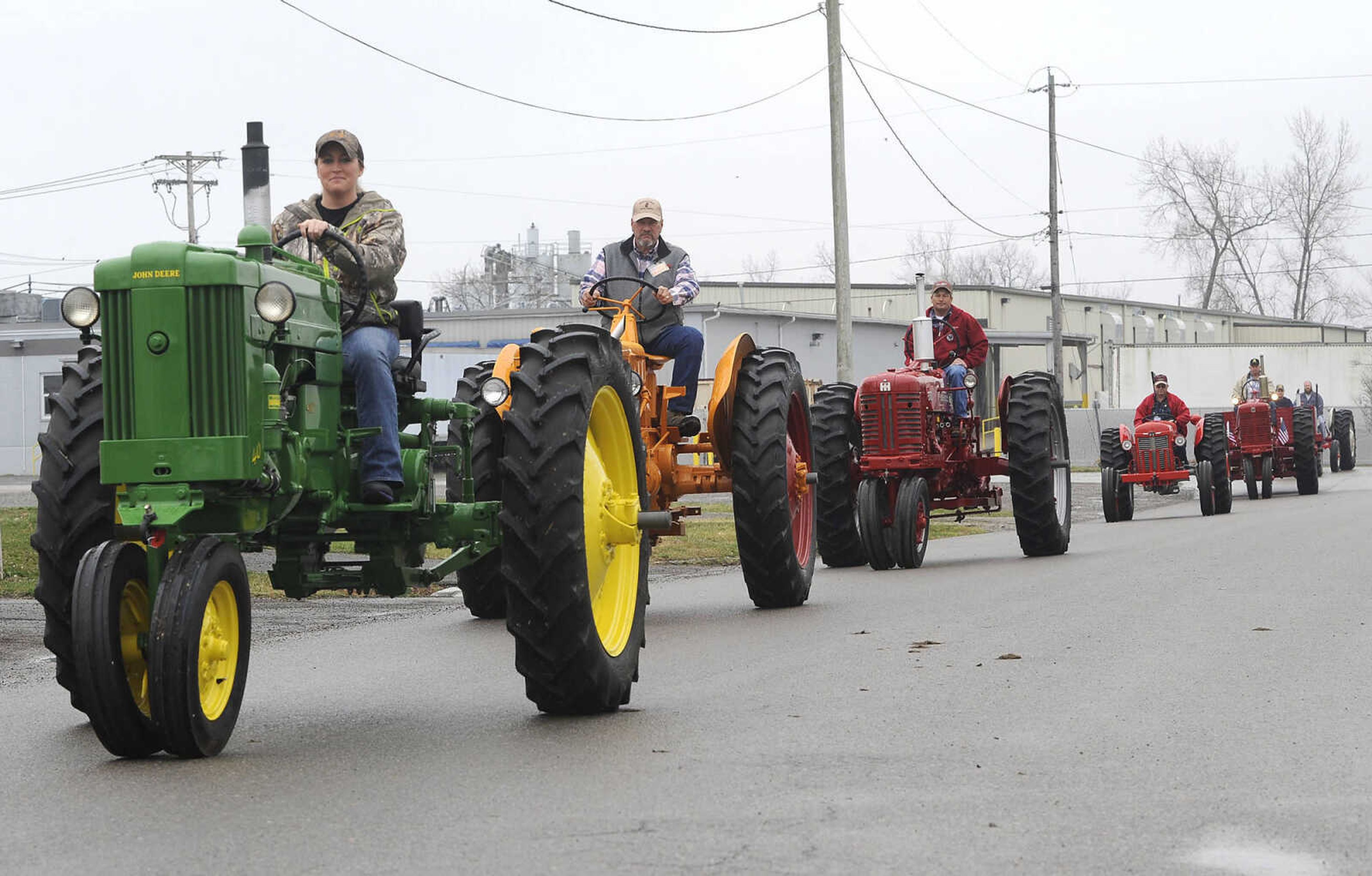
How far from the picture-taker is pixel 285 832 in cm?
494

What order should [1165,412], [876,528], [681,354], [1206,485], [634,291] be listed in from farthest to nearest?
1. [1165,412]
2. [1206,485]
3. [876,528]
4. [634,291]
5. [681,354]

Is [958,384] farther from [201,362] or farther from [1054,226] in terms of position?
[1054,226]

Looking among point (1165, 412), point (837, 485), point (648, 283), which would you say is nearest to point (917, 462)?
point (837, 485)

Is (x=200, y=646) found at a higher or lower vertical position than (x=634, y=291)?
lower

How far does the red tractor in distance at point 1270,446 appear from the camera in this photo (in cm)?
3086

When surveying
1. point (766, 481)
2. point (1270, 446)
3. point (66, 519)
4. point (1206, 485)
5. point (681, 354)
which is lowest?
point (1206, 485)

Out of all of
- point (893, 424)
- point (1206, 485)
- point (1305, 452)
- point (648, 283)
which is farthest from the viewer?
point (1305, 452)

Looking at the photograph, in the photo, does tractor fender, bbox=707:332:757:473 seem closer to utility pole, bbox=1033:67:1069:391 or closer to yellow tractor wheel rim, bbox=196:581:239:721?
yellow tractor wheel rim, bbox=196:581:239:721

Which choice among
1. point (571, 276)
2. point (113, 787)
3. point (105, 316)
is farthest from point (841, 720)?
point (571, 276)

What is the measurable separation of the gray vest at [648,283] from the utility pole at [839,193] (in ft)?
49.4

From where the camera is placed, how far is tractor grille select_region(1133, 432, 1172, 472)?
2591 centimetres

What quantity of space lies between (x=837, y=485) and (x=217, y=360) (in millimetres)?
10089

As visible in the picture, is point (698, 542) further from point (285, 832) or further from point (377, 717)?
point (285, 832)

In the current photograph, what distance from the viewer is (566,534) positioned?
678 cm
